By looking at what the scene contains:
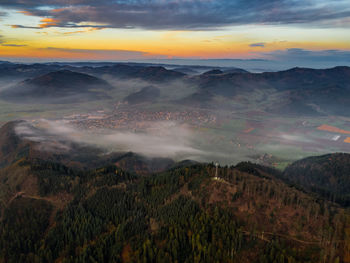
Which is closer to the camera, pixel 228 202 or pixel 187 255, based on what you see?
pixel 187 255

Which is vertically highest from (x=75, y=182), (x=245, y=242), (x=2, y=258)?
(x=245, y=242)

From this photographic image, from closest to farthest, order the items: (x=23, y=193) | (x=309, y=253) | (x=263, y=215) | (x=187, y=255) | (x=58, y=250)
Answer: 1. (x=309, y=253)
2. (x=187, y=255)
3. (x=263, y=215)
4. (x=58, y=250)
5. (x=23, y=193)

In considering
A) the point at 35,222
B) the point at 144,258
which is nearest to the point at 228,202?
the point at 144,258

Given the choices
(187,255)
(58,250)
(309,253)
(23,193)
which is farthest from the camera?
(23,193)

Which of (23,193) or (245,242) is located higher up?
(245,242)

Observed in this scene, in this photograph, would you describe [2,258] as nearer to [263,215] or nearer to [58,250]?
[58,250]

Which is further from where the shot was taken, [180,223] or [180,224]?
[180,223]

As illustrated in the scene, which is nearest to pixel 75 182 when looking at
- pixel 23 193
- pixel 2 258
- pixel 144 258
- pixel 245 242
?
pixel 23 193
